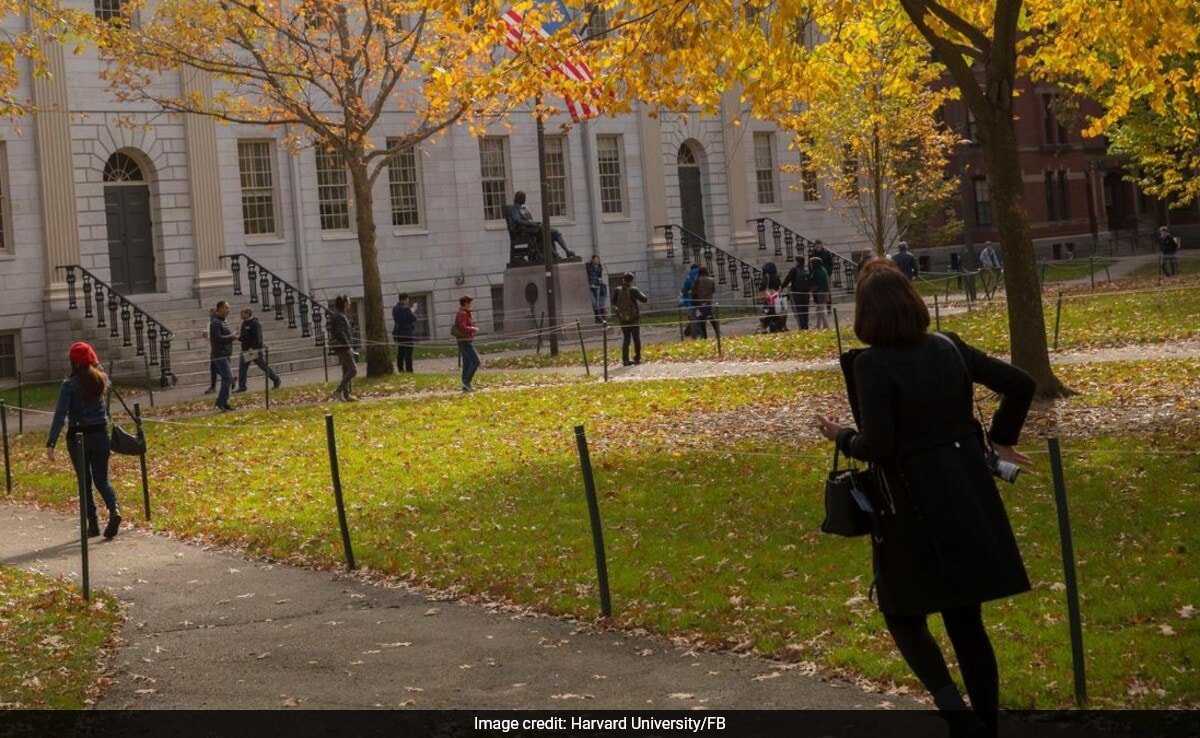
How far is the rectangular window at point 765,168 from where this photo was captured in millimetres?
52406

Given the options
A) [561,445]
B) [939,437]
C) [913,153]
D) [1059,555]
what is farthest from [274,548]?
[913,153]

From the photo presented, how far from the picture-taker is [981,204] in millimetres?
68875

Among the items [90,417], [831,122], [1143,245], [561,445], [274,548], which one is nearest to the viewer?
[274,548]

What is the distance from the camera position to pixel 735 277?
157ft

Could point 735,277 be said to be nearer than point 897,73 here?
No

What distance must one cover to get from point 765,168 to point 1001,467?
151ft

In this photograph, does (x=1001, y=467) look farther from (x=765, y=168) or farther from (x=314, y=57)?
(x=765, y=168)

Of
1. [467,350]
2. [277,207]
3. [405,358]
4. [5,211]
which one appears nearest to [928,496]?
[467,350]

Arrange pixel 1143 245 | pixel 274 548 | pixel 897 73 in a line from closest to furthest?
pixel 274 548 < pixel 897 73 < pixel 1143 245

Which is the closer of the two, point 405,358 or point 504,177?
point 405,358

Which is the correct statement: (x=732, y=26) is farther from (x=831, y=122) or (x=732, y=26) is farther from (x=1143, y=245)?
(x=1143, y=245)

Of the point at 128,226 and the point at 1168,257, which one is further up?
the point at 128,226

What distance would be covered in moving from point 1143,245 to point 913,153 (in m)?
26.1

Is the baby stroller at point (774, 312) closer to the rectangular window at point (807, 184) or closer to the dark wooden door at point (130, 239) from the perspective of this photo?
the dark wooden door at point (130, 239)
